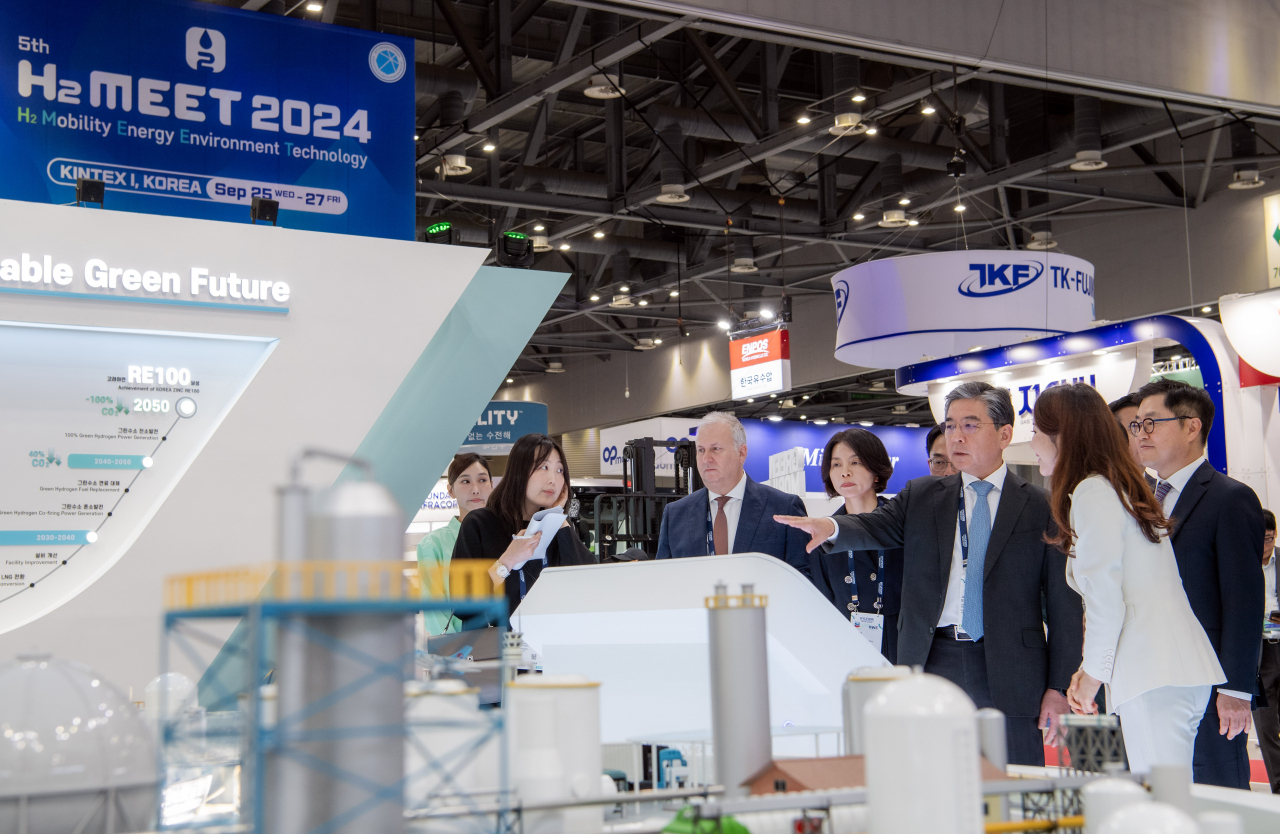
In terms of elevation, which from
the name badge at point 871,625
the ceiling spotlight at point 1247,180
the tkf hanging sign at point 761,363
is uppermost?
the ceiling spotlight at point 1247,180

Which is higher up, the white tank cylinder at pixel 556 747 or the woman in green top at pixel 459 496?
the woman in green top at pixel 459 496

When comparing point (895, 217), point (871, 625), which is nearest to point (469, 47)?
point (895, 217)

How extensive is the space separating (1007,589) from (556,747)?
86.7 inches

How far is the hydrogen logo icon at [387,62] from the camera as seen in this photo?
15.5 ft

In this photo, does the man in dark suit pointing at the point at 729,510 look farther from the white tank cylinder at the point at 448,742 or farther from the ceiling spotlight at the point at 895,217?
the ceiling spotlight at the point at 895,217

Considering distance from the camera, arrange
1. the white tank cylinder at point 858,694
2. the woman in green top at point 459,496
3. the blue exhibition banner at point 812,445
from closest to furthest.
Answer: the white tank cylinder at point 858,694 < the woman in green top at point 459,496 < the blue exhibition banner at point 812,445

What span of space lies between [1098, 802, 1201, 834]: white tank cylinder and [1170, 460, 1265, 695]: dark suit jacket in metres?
2.40

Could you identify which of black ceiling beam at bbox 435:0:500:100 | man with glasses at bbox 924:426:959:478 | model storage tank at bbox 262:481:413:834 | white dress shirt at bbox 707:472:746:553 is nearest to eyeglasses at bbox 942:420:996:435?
white dress shirt at bbox 707:472:746:553

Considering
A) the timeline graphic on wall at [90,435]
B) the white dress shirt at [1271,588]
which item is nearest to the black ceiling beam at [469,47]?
the timeline graphic on wall at [90,435]

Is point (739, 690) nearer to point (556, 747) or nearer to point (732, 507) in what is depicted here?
point (556, 747)

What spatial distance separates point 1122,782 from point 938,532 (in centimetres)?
222

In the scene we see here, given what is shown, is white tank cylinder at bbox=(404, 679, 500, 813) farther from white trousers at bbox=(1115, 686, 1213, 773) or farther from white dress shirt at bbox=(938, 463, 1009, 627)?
white dress shirt at bbox=(938, 463, 1009, 627)

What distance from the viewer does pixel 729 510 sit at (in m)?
3.69

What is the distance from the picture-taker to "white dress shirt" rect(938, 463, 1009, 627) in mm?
2957
